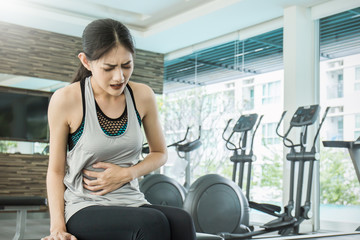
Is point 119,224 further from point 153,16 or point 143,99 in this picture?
point 153,16

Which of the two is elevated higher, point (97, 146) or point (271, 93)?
point (271, 93)

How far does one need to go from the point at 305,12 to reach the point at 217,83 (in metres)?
1.90

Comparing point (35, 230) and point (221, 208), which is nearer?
point (221, 208)

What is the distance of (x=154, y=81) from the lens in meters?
7.82

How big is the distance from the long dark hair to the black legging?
1.42 ft

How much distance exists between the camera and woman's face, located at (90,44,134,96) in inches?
52.2

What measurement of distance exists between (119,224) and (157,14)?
18.4ft

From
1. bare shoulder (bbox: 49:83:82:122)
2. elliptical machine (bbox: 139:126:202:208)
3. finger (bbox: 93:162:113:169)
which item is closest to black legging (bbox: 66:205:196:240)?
finger (bbox: 93:162:113:169)

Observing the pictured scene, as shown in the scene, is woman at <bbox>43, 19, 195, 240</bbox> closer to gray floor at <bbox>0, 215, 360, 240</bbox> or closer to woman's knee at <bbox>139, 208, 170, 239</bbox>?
woman's knee at <bbox>139, 208, 170, 239</bbox>

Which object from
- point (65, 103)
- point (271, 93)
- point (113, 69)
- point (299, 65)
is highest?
point (299, 65)

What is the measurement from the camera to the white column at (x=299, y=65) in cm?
553

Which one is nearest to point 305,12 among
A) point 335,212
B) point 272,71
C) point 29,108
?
point 272,71

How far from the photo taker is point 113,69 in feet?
4.39

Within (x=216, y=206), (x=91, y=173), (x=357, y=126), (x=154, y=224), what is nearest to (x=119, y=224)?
(x=154, y=224)
